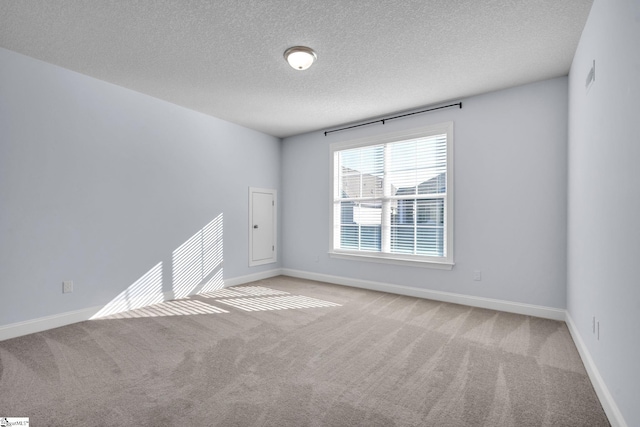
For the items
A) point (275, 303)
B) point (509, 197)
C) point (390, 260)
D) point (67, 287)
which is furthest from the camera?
point (390, 260)

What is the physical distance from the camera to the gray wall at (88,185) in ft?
9.55

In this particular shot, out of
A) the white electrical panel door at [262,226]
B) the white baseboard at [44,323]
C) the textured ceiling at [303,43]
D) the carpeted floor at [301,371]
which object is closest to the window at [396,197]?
the textured ceiling at [303,43]

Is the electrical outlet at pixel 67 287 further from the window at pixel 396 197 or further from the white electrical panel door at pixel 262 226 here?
the window at pixel 396 197

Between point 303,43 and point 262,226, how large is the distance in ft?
11.6

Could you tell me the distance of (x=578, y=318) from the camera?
8.84 ft

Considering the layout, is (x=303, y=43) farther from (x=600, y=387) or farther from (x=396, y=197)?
(x=600, y=387)

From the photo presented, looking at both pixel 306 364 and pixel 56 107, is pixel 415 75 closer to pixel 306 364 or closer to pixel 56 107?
pixel 306 364

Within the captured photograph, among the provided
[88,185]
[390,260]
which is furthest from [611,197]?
[88,185]

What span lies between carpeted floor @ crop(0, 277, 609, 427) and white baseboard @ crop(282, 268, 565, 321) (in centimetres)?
17

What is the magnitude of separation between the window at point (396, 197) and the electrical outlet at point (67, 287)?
11.9 feet

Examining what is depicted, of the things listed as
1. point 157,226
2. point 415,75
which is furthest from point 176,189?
point 415,75

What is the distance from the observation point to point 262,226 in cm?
563

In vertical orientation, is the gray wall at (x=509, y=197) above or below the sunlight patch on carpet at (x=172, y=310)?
above

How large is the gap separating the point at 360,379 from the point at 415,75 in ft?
10.2
